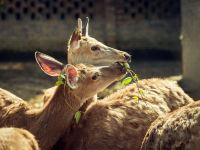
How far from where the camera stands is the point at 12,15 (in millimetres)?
15547

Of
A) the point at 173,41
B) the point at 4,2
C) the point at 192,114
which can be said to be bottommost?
the point at 173,41

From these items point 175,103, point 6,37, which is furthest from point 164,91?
point 6,37

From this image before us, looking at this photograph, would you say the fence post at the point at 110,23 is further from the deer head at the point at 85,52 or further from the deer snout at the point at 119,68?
Result: the deer snout at the point at 119,68

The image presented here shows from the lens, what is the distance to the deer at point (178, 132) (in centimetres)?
470

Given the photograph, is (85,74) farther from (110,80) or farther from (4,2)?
(4,2)

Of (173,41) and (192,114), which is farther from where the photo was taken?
(173,41)

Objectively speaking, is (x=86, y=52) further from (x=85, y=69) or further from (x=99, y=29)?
(x=99, y=29)

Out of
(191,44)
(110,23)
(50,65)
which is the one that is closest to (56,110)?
(50,65)

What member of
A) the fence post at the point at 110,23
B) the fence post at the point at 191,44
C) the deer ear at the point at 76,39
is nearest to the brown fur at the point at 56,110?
the deer ear at the point at 76,39

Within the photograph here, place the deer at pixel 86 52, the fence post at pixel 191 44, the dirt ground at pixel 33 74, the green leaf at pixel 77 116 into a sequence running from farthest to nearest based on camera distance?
the dirt ground at pixel 33 74
the fence post at pixel 191 44
the deer at pixel 86 52
the green leaf at pixel 77 116

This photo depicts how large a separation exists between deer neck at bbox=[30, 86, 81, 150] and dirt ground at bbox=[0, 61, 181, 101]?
469cm

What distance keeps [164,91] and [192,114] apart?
2.34 metres

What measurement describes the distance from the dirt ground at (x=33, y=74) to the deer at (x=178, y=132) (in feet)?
21.9

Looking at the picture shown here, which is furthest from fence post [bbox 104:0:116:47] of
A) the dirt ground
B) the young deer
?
the young deer
